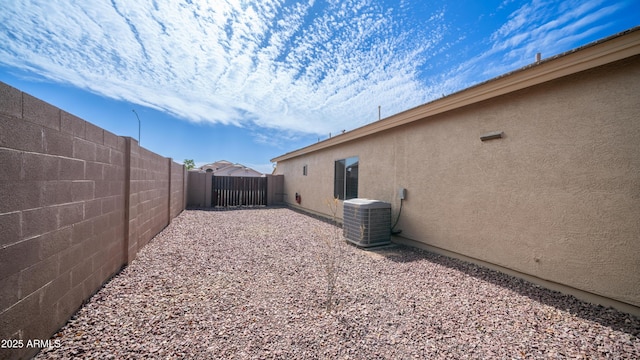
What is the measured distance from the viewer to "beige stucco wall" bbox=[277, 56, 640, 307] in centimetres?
240

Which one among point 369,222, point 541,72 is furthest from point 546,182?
point 369,222

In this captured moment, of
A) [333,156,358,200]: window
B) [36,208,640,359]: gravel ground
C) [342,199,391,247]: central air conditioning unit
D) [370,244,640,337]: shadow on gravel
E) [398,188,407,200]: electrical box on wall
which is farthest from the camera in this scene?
[333,156,358,200]: window

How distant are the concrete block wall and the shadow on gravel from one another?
4.10 meters

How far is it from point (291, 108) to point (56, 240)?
10020 millimetres

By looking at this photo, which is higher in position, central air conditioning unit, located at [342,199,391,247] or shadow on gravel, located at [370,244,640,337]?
central air conditioning unit, located at [342,199,391,247]

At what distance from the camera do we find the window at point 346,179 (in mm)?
6902

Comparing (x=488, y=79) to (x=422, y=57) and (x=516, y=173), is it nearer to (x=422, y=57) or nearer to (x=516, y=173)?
(x=516, y=173)

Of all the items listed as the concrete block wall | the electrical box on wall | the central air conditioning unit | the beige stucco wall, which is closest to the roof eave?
the beige stucco wall

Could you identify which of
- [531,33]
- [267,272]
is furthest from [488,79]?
[267,272]

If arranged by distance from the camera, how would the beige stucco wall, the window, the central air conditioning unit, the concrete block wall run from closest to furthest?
the concrete block wall < the beige stucco wall < the central air conditioning unit < the window

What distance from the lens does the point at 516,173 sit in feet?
10.6

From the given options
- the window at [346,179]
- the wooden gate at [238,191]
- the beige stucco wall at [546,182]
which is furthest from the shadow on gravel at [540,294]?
the wooden gate at [238,191]

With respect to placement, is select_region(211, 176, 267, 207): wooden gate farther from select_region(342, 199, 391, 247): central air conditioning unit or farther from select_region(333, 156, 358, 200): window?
select_region(342, 199, 391, 247): central air conditioning unit

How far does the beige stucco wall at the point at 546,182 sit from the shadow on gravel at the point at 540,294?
0.16m
